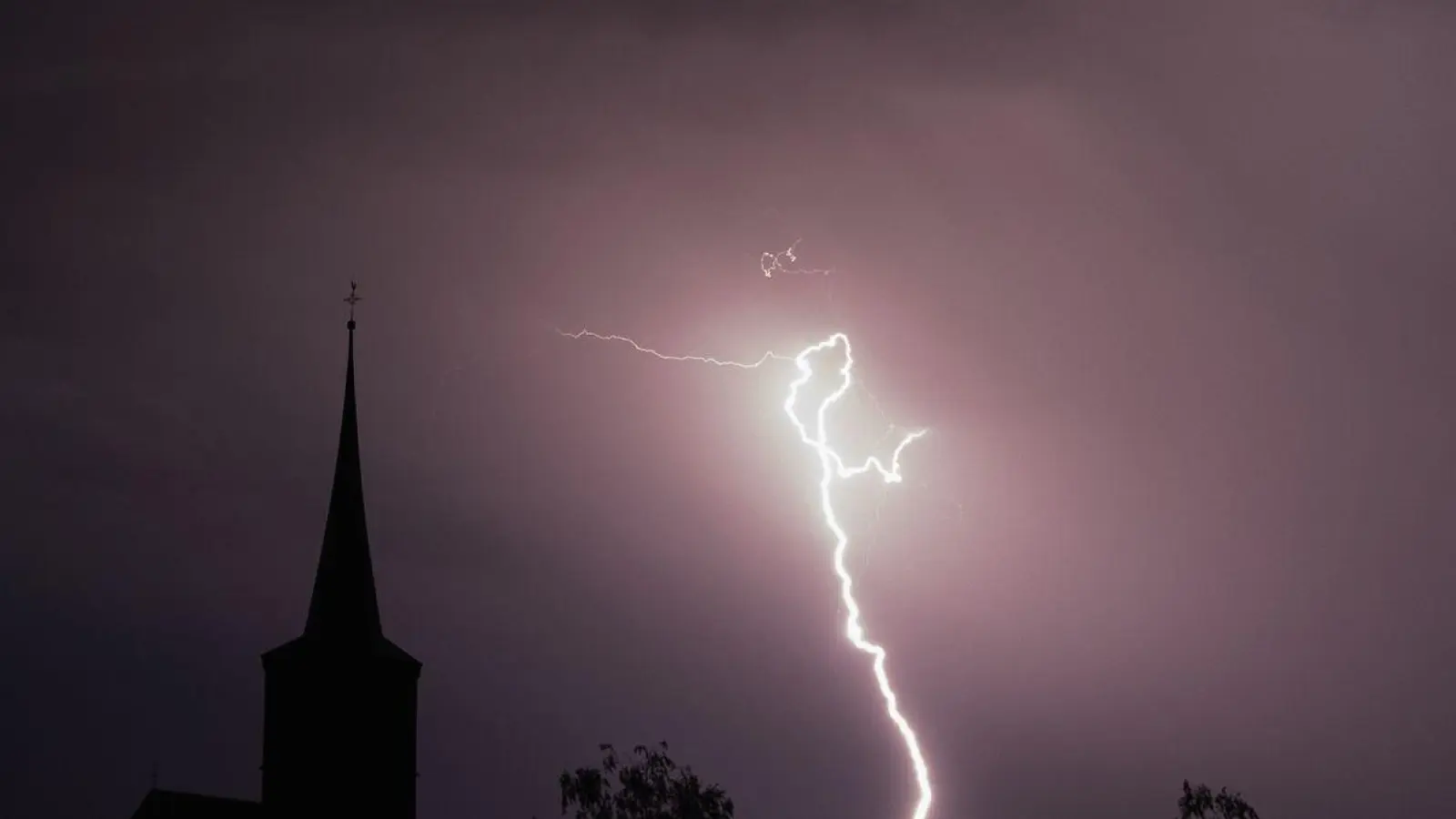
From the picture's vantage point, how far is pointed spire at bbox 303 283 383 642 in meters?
61.9

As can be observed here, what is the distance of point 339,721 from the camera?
199ft

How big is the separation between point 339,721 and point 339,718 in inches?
2.2

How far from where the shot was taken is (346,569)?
208 ft

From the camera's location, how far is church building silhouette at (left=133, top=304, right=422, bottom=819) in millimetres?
60188

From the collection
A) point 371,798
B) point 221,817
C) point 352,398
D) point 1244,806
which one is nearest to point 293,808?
point 371,798

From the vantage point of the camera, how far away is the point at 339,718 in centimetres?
6053

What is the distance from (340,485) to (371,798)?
846 cm

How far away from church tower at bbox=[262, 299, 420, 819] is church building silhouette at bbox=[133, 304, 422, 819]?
19mm

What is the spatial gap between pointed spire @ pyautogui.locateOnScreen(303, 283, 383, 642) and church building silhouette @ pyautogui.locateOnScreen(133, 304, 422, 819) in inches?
1.4

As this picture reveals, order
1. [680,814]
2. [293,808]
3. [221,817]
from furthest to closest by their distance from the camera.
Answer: [680,814]
[221,817]
[293,808]

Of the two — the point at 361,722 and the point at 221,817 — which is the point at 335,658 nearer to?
the point at 361,722

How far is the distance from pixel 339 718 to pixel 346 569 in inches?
160

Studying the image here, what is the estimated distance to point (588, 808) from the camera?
70500 mm

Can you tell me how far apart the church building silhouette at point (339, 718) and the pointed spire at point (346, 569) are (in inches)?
1.4
